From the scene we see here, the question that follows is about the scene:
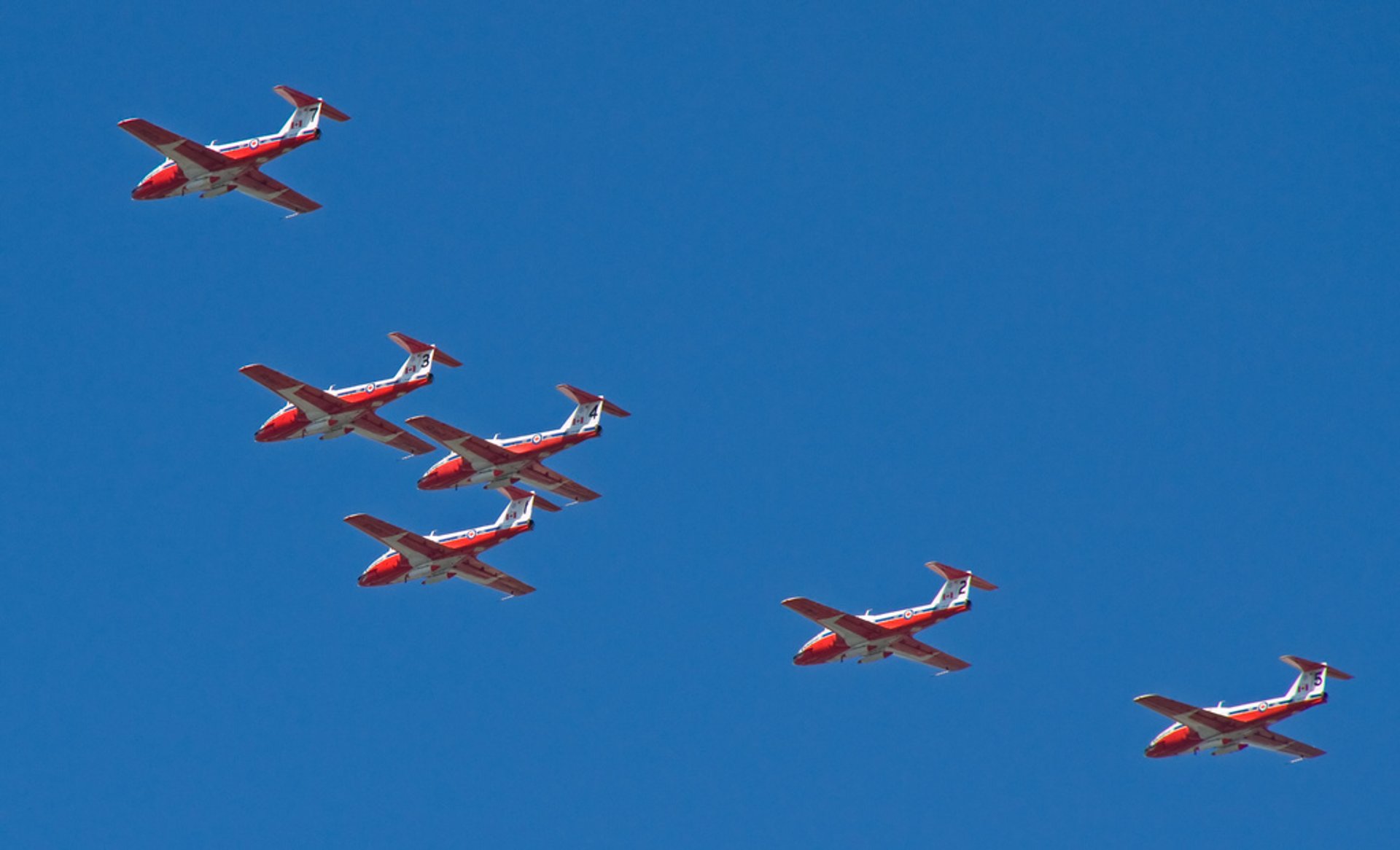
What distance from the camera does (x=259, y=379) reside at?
83.2 metres

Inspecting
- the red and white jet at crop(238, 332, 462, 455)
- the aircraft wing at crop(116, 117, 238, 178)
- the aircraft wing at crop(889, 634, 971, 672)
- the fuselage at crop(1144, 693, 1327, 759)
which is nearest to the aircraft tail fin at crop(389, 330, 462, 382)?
the red and white jet at crop(238, 332, 462, 455)

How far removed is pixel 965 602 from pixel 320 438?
28.2m

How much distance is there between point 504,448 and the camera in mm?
86812

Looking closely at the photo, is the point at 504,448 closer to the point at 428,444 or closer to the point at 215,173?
the point at 428,444

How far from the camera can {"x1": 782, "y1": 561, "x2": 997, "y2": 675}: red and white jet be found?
85812 mm

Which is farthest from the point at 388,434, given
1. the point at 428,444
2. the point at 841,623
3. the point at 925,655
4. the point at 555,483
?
the point at 925,655

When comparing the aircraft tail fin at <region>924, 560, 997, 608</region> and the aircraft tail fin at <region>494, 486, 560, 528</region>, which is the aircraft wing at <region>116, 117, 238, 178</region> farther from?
the aircraft tail fin at <region>924, 560, 997, 608</region>

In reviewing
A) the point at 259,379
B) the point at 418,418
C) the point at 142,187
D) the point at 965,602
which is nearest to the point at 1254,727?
the point at 965,602

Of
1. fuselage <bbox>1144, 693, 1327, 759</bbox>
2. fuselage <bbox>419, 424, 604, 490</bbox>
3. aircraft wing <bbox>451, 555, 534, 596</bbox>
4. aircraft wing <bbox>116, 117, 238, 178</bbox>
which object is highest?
aircraft wing <bbox>116, 117, 238, 178</bbox>

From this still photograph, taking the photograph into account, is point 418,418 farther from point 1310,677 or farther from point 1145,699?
point 1310,677

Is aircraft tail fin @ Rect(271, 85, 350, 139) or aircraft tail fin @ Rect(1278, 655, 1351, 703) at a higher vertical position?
aircraft tail fin @ Rect(271, 85, 350, 139)

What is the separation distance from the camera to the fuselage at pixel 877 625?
284 feet

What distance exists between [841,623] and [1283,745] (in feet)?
70.1

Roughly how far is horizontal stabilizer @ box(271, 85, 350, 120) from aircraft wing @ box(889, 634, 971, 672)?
1296 inches
